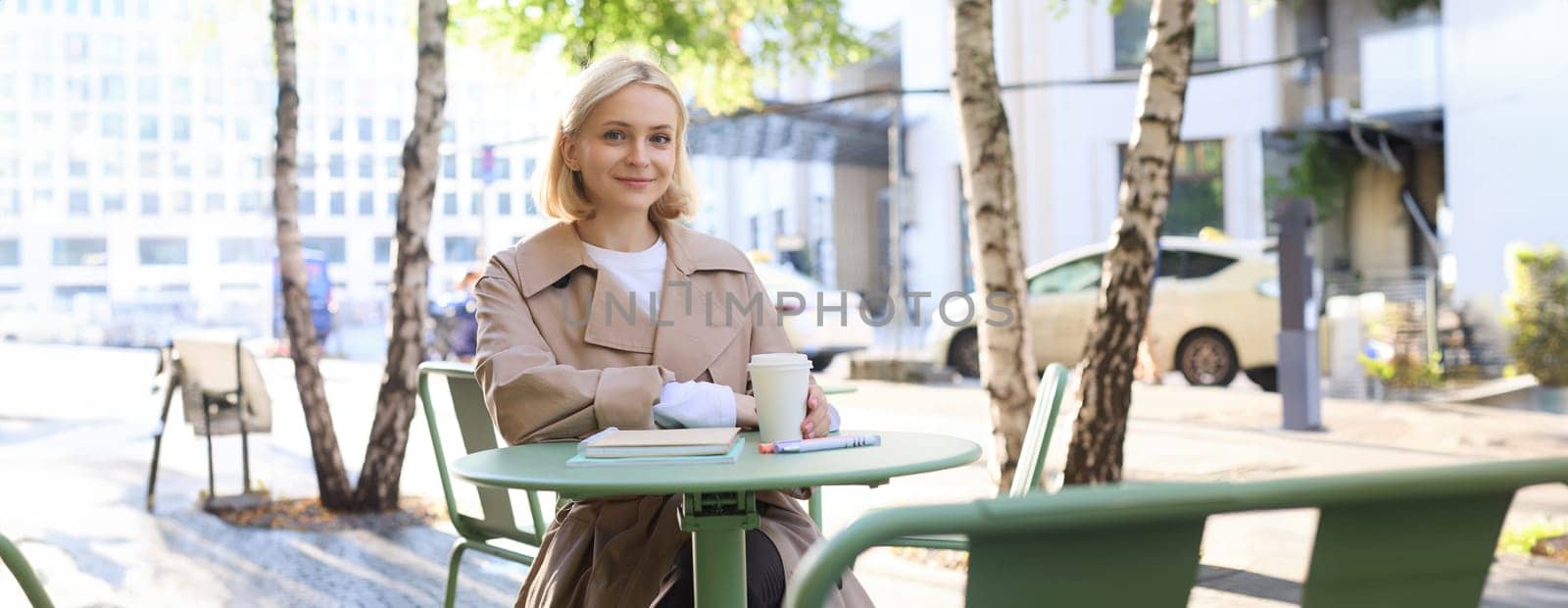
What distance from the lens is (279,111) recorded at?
6.47 m

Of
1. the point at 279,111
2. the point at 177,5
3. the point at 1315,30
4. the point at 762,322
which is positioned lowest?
the point at 762,322

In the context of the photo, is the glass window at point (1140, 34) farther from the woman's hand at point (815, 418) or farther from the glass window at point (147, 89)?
the woman's hand at point (815, 418)

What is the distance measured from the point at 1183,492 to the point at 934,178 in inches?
1001

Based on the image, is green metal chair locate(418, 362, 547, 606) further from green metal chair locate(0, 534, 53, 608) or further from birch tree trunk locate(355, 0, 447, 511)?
birch tree trunk locate(355, 0, 447, 511)

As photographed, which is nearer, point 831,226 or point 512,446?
point 512,446


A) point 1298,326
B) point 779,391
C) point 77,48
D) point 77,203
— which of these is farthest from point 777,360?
point 77,203

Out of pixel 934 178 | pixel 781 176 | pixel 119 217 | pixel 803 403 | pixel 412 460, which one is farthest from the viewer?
pixel 781 176

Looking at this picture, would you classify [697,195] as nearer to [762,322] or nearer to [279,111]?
[762,322]

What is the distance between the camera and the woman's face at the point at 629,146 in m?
2.53

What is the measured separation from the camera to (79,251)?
20.0 m

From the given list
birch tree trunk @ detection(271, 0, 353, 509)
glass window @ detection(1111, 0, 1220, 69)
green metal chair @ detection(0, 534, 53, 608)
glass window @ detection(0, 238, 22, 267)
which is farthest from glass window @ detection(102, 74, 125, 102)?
green metal chair @ detection(0, 534, 53, 608)

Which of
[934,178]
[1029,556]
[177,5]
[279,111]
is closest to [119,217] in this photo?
[177,5]

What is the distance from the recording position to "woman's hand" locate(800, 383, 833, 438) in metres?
2.18

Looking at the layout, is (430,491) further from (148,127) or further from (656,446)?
(148,127)
